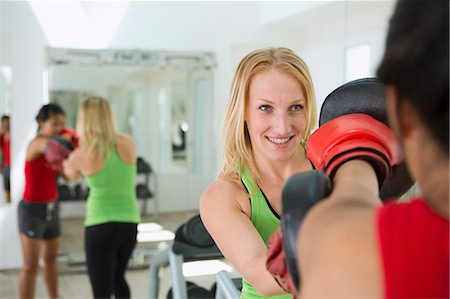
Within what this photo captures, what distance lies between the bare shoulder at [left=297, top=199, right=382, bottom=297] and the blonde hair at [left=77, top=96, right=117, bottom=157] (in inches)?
104

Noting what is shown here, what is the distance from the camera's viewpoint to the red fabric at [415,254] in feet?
1.54

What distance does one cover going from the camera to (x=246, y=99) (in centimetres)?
134

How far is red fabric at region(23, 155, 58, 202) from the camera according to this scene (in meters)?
3.57

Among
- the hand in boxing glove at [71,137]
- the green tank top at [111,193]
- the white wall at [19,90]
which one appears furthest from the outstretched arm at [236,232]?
the white wall at [19,90]

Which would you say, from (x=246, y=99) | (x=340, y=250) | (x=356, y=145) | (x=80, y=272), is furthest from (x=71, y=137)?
(x=340, y=250)

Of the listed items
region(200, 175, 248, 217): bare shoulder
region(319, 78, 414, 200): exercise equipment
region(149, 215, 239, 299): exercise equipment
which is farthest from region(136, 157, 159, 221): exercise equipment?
region(319, 78, 414, 200): exercise equipment

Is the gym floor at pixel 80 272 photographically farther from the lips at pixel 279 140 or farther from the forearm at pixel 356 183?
the forearm at pixel 356 183

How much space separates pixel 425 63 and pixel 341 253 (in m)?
0.18

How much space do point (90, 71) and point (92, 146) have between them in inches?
75.0

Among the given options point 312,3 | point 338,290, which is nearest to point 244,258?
point 338,290

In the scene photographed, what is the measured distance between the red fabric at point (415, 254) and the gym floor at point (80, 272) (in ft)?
12.4

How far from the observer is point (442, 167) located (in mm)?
471

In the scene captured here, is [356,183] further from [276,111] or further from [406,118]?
[276,111]

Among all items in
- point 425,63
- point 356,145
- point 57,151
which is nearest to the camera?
point 425,63
